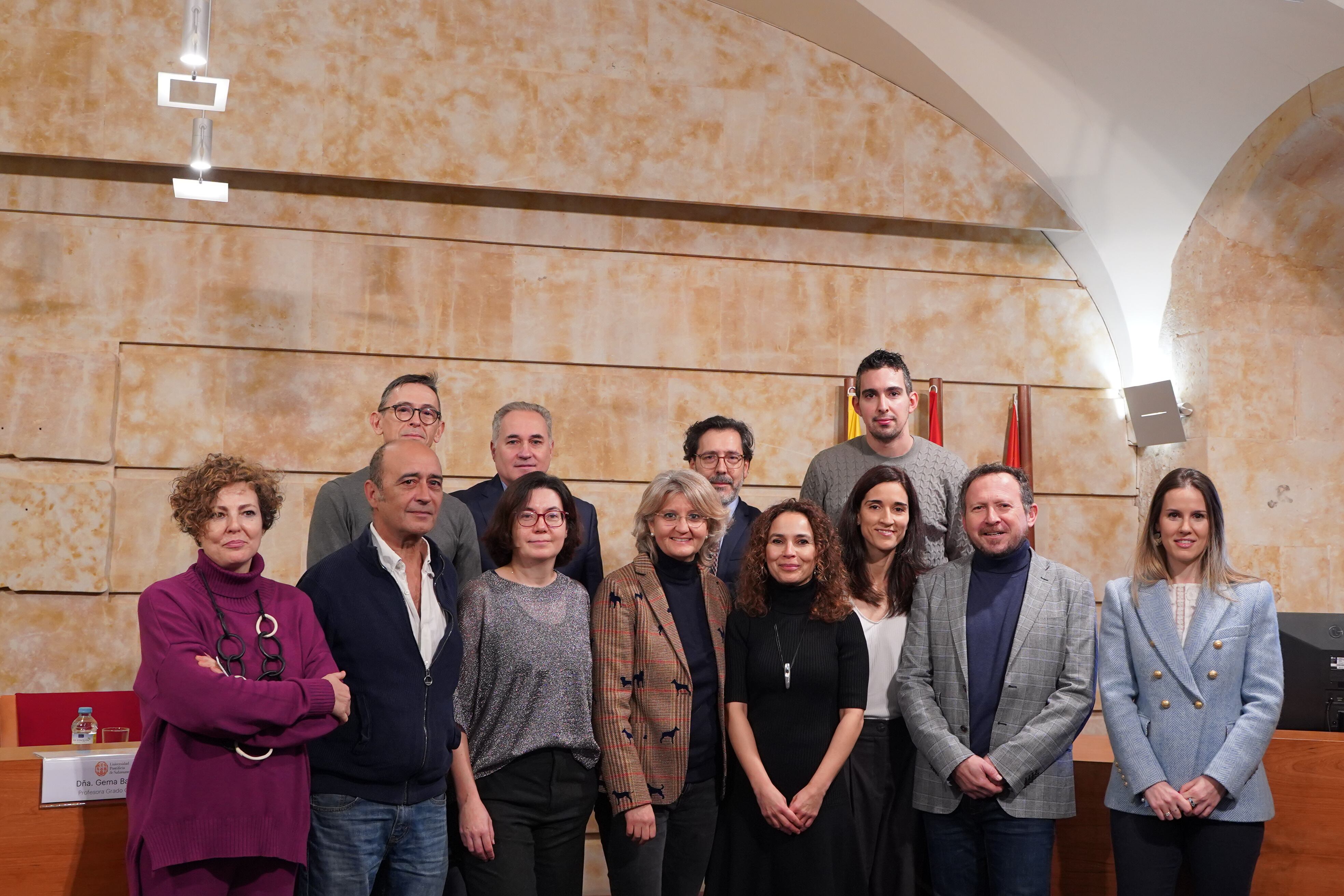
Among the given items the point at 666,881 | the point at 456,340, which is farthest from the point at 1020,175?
the point at 666,881

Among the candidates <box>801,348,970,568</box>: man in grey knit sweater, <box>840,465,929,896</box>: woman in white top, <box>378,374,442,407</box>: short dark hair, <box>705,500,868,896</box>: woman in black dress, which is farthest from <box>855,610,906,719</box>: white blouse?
<box>378,374,442,407</box>: short dark hair

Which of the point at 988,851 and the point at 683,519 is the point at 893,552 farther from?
the point at 988,851

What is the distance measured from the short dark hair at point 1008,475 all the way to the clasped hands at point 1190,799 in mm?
774

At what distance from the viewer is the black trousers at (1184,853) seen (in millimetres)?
2865

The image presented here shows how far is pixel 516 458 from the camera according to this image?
355 centimetres

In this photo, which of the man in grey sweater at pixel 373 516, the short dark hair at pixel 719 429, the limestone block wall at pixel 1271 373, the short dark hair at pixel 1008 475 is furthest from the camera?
the limestone block wall at pixel 1271 373

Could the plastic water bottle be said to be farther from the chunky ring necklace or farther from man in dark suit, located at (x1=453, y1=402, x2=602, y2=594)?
man in dark suit, located at (x1=453, y1=402, x2=602, y2=594)

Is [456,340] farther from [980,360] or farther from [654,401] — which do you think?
[980,360]

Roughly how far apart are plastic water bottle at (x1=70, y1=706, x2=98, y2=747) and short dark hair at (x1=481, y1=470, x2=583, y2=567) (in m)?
1.26

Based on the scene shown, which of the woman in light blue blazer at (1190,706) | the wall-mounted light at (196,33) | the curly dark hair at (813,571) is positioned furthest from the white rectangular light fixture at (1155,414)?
the wall-mounted light at (196,33)

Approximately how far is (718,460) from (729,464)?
0.12 feet

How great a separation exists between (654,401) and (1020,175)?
208cm

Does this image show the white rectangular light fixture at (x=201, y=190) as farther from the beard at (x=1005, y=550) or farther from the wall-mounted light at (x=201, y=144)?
the beard at (x=1005, y=550)

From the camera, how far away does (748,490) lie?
5496 millimetres
